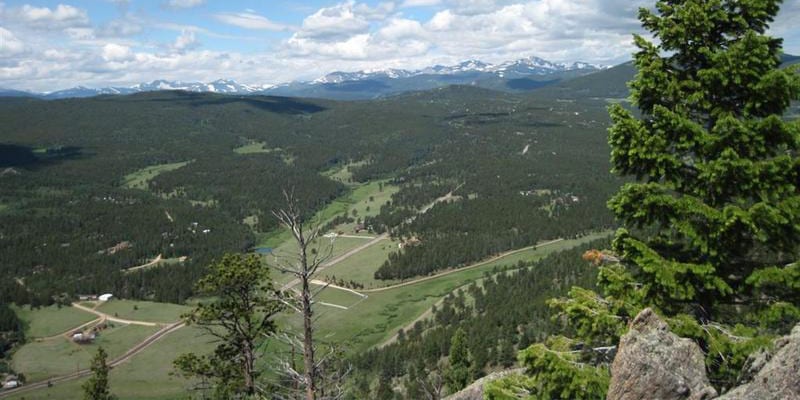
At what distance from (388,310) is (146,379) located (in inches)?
2300

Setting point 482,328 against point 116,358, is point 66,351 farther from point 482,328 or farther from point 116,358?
point 482,328

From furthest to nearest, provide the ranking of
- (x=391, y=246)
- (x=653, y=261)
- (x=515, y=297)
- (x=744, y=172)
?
(x=391, y=246) < (x=515, y=297) < (x=653, y=261) < (x=744, y=172)

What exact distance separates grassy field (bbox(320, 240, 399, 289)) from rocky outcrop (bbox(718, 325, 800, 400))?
5544 inches

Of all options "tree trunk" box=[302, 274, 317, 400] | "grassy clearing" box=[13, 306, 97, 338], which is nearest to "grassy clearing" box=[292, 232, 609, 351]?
"grassy clearing" box=[13, 306, 97, 338]

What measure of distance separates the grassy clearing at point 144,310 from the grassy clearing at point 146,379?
2021 centimetres

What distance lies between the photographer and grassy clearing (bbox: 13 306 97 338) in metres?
139

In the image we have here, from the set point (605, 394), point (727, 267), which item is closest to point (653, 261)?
point (727, 267)

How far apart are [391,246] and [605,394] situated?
182 m

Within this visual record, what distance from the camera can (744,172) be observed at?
544 inches

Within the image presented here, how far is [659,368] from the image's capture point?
42.5 ft

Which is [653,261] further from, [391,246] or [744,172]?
[391,246]

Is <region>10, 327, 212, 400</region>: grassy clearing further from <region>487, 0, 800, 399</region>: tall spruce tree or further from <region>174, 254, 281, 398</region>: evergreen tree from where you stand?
<region>487, 0, 800, 399</region>: tall spruce tree

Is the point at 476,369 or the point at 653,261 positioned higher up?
the point at 653,261

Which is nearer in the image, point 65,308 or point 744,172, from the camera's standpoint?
point 744,172
